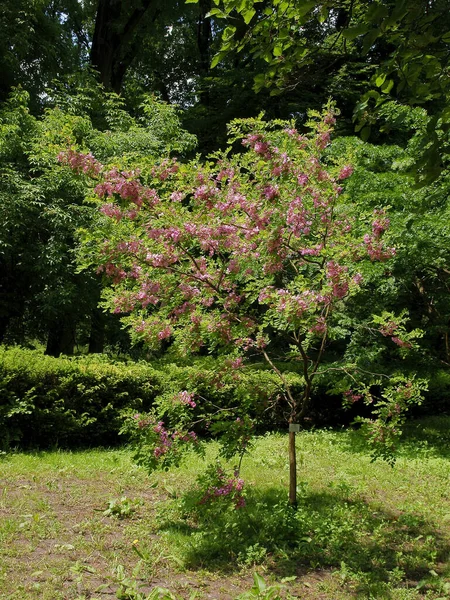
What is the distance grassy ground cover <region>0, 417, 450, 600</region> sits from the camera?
338cm

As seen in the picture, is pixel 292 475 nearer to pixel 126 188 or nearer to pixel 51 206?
pixel 126 188

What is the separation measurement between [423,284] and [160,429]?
6232 mm

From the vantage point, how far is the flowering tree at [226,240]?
4.14m

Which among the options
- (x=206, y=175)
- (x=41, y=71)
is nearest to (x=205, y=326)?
(x=206, y=175)

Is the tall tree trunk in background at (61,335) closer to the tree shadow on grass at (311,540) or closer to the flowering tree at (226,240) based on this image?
the flowering tree at (226,240)

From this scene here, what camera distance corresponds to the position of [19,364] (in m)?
6.54

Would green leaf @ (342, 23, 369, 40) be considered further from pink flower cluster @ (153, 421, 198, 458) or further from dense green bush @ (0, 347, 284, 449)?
dense green bush @ (0, 347, 284, 449)

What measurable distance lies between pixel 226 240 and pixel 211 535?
7.22 feet

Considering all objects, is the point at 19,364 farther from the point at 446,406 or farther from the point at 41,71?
the point at 41,71

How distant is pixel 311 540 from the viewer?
4105 millimetres

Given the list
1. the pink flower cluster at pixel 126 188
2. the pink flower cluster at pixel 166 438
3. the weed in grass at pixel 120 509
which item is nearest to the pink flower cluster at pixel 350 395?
the pink flower cluster at pixel 166 438

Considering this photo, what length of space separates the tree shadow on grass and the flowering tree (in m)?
0.69

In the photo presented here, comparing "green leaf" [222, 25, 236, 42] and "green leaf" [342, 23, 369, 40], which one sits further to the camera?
"green leaf" [222, 25, 236, 42]

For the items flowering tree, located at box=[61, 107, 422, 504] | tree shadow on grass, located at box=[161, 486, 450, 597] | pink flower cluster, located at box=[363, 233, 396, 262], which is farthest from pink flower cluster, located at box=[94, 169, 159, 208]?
tree shadow on grass, located at box=[161, 486, 450, 597]
